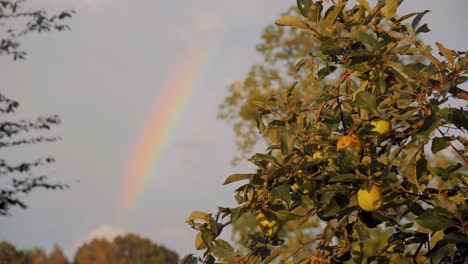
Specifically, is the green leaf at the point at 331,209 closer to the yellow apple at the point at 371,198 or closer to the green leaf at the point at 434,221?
the yellow apple at the point at 371,198

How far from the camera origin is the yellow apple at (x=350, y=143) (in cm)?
242

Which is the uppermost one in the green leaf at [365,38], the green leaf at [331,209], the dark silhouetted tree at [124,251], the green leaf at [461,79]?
the dark silhouetted tree at [124,251]

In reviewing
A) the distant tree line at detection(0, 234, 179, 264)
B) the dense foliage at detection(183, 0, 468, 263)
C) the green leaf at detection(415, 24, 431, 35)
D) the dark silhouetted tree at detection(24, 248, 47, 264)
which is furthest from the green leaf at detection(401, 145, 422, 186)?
the distant tree line at detection(0, 234, 179, 264)

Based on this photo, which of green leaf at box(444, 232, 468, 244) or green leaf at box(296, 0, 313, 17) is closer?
green leaf at box(444, 232, 468, 244)

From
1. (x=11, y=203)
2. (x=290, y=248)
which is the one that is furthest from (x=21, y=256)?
(x=290, y=248)

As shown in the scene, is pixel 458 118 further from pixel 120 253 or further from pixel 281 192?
pixel 120 253

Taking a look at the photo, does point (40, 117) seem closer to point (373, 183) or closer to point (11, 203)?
point (11, 203)

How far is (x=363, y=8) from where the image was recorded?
2961mm

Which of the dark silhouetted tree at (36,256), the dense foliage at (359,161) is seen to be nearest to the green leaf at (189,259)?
the dense foliage at (359,161)

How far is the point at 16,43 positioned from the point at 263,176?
1489 cm

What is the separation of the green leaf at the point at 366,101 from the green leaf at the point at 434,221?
44 centimetres

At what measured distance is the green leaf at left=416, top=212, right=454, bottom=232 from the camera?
230 cm

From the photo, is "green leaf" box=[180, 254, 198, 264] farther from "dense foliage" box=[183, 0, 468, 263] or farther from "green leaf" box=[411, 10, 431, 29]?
"green leaf" box=[411, 10, 431, 29]

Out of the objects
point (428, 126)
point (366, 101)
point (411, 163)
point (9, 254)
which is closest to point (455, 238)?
point (411, 163)
